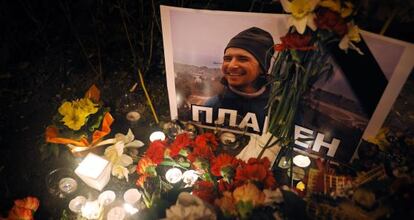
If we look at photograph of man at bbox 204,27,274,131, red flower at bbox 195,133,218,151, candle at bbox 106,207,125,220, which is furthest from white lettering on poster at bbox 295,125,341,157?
candle at bbox 106,207,125,220

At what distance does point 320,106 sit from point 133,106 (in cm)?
115

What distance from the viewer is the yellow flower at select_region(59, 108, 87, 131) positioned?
178cm

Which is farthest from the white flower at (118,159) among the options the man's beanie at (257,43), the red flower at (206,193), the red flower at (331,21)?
the red flower at (331,21)

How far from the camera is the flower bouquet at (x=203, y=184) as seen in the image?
1.04 meters

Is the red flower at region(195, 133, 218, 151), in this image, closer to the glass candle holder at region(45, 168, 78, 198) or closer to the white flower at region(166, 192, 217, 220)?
the white flower at region(166, 192, 217, 220)

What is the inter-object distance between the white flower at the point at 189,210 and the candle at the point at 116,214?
2.22 ft

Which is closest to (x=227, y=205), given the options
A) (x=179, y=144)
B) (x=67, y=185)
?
(x=179, y=144)

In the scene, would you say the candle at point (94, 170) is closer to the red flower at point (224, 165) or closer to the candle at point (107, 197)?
the candle at point (107, 197)

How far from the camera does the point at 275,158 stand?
1831mm

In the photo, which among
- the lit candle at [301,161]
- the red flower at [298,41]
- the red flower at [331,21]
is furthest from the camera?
the lit candle at [301,161]

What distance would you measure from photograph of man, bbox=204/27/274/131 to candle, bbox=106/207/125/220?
715mm

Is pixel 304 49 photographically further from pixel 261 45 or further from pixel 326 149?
pixel 326 149

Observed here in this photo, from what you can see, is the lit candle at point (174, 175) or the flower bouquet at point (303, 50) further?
the lit candle at point (174, 175)

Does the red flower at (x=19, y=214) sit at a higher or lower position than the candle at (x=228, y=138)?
lower
